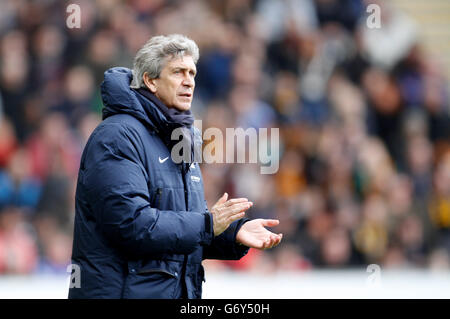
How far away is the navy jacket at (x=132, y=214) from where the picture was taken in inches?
146

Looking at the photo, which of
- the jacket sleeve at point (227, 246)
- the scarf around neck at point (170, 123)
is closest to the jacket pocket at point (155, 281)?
the jacket sleeve at point (227, 246)

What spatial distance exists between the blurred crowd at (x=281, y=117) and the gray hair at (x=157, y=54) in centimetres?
448

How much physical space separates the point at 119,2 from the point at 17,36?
1367mm

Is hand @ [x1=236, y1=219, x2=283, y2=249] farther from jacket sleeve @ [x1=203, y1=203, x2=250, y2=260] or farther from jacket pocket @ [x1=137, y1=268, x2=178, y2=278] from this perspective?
jacket pocket @ [x1=137, y1=268, x2=178, y2=278]

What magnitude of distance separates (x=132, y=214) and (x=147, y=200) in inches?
5.8

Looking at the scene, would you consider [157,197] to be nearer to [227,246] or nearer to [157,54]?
[227,246]

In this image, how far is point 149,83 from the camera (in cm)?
412

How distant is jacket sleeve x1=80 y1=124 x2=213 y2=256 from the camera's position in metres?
3.70

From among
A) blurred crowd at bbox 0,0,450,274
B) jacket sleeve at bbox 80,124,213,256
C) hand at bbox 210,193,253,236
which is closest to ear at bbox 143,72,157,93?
jacket sleeve at bbox 80,124,213,256

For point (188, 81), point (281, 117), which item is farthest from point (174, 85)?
point (281, 117)

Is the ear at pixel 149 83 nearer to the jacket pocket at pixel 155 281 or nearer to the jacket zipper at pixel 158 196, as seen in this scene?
the jacket zipper at pixel 158 196

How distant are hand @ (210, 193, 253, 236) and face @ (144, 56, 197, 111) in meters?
0.52

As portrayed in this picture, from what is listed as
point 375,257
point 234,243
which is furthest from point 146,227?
point 375,257
